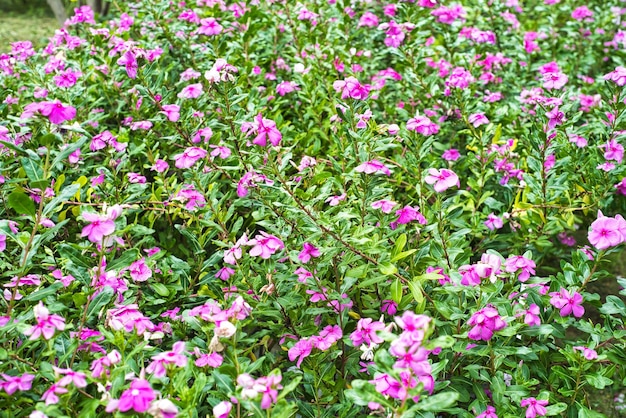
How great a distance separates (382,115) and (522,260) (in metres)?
1.59

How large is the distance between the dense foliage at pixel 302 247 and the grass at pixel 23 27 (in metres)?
4.67

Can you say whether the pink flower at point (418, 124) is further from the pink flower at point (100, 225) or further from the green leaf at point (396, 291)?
the pink flower at point (100, 225)

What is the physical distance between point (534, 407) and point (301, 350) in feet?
2.29

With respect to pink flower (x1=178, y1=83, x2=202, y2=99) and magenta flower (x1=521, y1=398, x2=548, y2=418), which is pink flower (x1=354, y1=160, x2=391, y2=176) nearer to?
magenta flower (x1=521, y1=398, x2=548, y2=418)

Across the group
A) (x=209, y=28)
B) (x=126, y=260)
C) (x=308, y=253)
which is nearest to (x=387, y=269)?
(x=308, y=253)

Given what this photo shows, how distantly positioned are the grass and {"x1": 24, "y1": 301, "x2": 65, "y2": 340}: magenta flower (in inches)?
263

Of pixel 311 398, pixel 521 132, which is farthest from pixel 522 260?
pixel 521 132

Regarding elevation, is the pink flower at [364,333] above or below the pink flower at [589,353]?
above

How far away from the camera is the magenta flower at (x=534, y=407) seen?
1728 mm

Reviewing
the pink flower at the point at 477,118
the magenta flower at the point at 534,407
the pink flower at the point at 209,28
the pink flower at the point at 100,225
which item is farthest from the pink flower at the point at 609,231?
the pink flower at the point at 209,28

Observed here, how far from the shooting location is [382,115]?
3283 millimetres

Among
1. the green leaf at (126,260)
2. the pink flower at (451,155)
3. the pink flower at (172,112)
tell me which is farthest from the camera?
the pink flower at (451,155)

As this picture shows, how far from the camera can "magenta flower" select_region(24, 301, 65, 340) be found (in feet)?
4.59

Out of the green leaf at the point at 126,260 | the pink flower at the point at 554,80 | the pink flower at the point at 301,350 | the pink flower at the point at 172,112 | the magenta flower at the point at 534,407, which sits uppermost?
the pink flower at the point at 172,112
